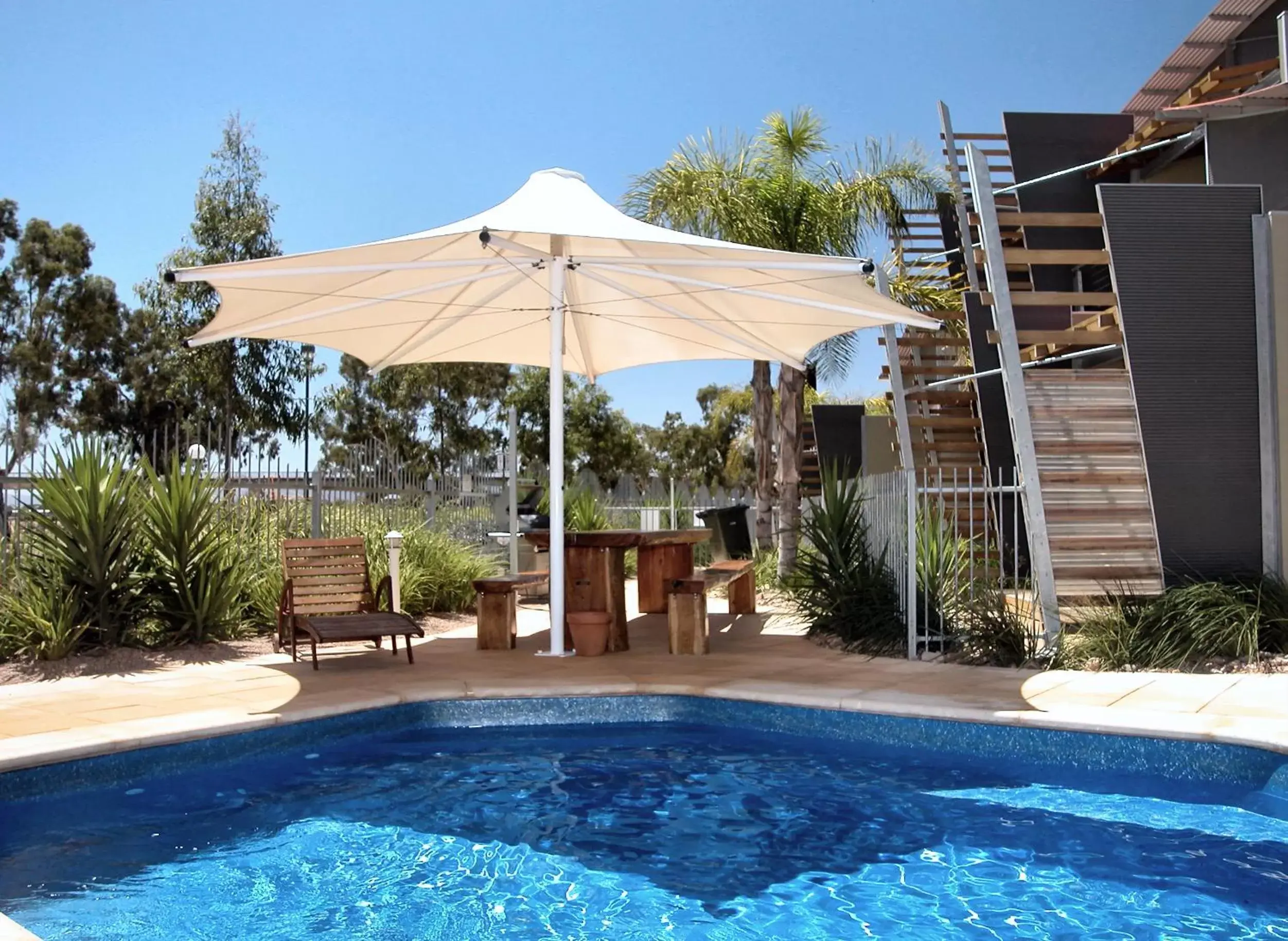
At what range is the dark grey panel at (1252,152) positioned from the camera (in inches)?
444

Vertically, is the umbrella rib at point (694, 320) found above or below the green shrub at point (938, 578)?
above

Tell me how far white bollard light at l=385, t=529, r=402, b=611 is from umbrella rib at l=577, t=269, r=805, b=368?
274 cm

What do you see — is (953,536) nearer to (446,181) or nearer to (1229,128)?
(1229,128)

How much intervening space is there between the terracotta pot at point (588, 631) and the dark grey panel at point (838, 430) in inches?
493

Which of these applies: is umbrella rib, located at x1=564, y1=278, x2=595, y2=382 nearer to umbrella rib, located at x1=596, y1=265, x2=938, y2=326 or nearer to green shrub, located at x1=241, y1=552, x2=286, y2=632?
umbrella rib, located at x1=596, y1=265, x2=938, y2=326

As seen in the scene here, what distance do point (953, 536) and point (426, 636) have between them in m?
4.65

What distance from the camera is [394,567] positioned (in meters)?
8.92

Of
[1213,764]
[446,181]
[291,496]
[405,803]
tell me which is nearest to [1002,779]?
[1213,764]

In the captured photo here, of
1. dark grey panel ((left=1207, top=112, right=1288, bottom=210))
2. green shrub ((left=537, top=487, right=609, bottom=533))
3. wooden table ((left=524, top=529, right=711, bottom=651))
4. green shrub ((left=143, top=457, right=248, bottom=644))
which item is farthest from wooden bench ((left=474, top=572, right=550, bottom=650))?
dark grey panel ((left=1207, top=112, right=1288, bottom=210))

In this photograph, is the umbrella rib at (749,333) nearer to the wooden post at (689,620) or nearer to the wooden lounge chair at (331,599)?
the wooden post at (689,620)

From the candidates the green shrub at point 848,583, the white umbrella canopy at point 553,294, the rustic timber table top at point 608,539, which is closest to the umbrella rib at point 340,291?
the white umbrella canopy at point 553,294

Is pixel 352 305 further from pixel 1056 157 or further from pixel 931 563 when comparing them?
pixel 1056 157

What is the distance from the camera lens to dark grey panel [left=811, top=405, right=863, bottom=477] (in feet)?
65.3

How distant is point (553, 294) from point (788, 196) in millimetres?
6091
